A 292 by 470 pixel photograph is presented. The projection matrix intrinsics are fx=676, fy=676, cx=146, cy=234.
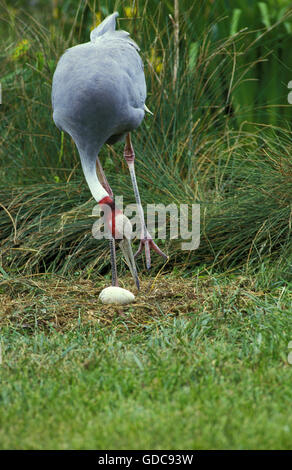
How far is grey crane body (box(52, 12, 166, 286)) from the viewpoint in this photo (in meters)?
3.96

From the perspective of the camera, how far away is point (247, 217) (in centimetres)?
491

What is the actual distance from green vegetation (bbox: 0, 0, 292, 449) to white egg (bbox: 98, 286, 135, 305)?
0.07m

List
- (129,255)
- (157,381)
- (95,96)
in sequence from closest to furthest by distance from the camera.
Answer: (157,381) → (95,96) → (129,255)

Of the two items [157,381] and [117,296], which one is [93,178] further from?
[157,381]

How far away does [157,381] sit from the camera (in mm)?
2963

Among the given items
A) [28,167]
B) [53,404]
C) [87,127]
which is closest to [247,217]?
[87,127]

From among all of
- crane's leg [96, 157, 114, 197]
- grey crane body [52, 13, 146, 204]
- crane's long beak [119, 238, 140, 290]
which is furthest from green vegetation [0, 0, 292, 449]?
grey crane body [52, 13, 146, 204]

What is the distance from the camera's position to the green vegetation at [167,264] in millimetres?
2693

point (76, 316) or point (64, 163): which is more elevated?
point (64, 163)

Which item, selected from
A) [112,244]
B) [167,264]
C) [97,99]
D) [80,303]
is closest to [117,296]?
[80,303]

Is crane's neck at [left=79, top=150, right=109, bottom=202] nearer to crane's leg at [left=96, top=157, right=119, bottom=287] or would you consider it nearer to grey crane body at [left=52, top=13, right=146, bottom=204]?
grey crane body at [left=52, top=13, right=146, bottom=204]

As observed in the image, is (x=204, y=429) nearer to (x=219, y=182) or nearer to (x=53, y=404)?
(x=53, y=404)

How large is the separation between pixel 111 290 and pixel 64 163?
208cm

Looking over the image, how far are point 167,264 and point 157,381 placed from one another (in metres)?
2.16
